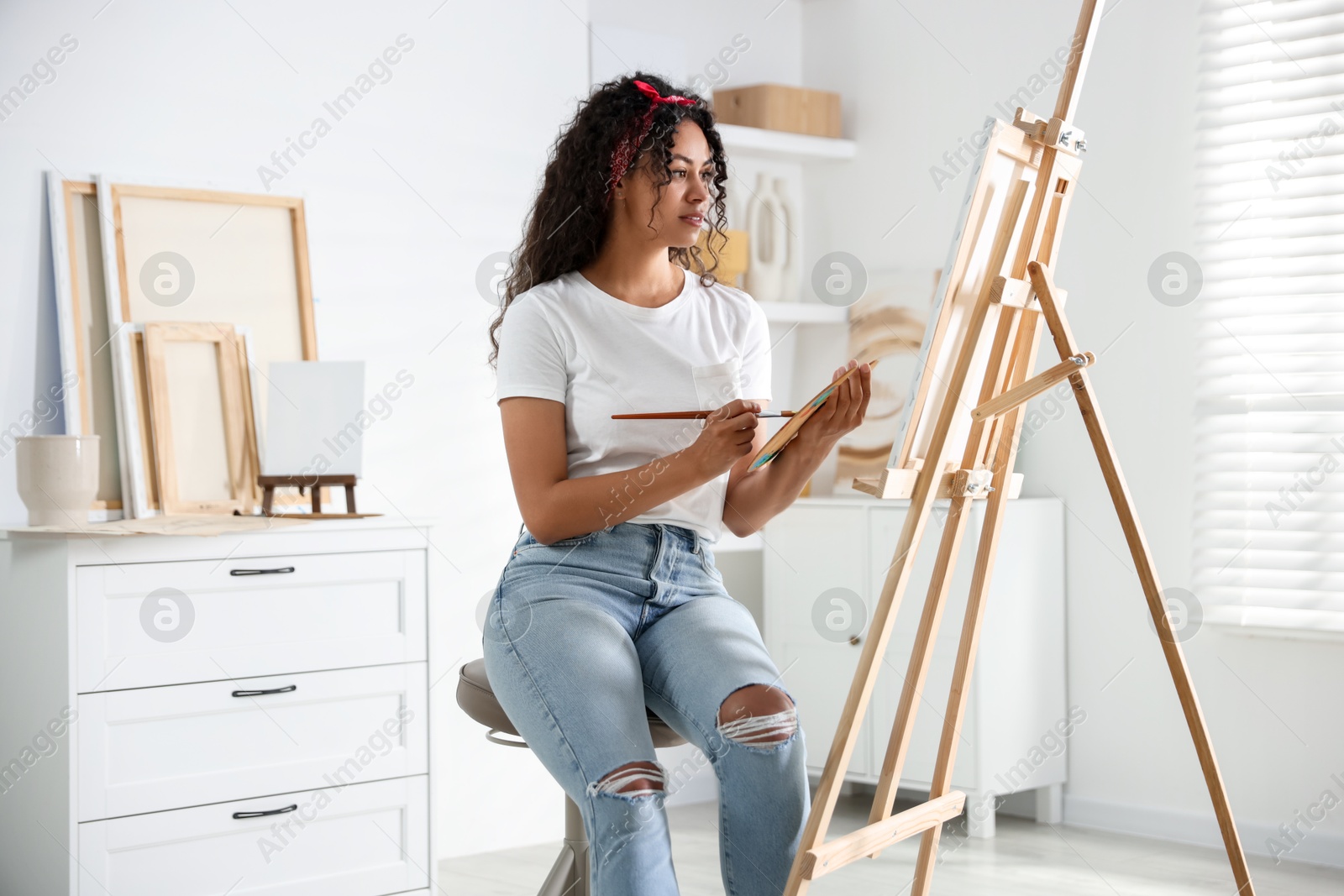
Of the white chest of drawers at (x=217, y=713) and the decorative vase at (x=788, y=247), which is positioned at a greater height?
the decorative vase at (x=788, y=247)

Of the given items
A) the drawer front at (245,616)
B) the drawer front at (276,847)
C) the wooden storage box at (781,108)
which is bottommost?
the drawer front at (276,847)

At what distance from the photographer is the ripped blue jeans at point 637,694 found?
4.83ft

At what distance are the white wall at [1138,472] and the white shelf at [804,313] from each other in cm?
32

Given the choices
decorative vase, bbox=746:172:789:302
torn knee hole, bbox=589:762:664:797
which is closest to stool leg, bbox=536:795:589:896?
→ torn knee hole, bbox=589:762:664:797

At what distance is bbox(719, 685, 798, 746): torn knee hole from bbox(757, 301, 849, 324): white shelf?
2.18 metres

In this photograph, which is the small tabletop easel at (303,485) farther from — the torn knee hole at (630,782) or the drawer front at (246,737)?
the torn knee hole at (630,782)

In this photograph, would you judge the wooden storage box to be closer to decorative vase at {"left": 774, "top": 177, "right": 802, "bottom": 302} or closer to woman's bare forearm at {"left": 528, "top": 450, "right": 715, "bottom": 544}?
decorative vase at {"left": 774, "top": 177, "right": 802, "bottom": 302}

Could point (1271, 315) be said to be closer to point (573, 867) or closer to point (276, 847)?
point (573, 867)

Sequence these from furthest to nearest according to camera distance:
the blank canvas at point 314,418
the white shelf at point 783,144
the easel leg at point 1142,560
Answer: the white shelf at point 783,144
the blank canvas at point 314,418
the easel leg at point 1142,560

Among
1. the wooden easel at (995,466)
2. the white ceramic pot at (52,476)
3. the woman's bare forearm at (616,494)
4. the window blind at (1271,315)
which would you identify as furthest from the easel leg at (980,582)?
the white ceramic pot at (52,476)

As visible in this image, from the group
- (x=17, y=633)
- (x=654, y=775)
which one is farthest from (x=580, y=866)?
(x=17, y=633)

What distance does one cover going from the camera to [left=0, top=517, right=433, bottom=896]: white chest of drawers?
89.4 inches

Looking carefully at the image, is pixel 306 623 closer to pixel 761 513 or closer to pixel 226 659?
pixel 226 659

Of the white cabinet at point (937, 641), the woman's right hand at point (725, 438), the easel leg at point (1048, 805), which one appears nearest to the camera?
the woman's right hand at point (725, 438)
